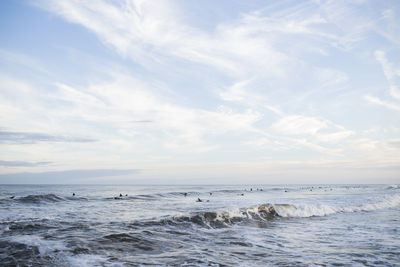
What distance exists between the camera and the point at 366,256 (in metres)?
8.38

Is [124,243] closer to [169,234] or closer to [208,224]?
[169,234]

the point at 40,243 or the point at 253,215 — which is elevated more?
the point at 40,243

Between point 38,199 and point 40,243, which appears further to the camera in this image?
point 38,199

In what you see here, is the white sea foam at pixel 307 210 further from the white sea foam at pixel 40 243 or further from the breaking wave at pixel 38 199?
the breaking wave at pixel 38 199

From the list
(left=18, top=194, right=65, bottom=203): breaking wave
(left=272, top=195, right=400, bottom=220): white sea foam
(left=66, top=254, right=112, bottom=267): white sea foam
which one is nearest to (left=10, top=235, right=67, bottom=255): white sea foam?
(left=66, top=254, right=112, bottom=267): white sea foam

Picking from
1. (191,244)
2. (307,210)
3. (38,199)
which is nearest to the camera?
(191,244)

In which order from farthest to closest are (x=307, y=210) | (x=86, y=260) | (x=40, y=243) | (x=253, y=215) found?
(x=307, y=210)
(x=253, y=215)
(x=40, y=243)
(x=86, y=260)

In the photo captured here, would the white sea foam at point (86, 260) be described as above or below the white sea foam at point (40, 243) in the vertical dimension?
below

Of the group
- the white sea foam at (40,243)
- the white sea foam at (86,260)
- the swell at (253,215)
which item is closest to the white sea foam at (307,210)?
the swell at (253,215)

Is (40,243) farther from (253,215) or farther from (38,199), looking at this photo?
(38,199)

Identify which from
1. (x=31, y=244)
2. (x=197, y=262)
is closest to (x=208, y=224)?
(x=197, y=262)

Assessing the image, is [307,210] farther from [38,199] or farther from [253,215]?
[38,199]

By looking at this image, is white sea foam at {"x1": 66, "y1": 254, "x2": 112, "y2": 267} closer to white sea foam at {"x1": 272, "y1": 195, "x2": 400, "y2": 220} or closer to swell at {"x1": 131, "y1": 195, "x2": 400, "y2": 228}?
swell at {"x1": 131, "y1": 195, "x2": 400, "y2": 228}

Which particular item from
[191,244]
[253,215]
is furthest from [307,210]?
[191,244]
